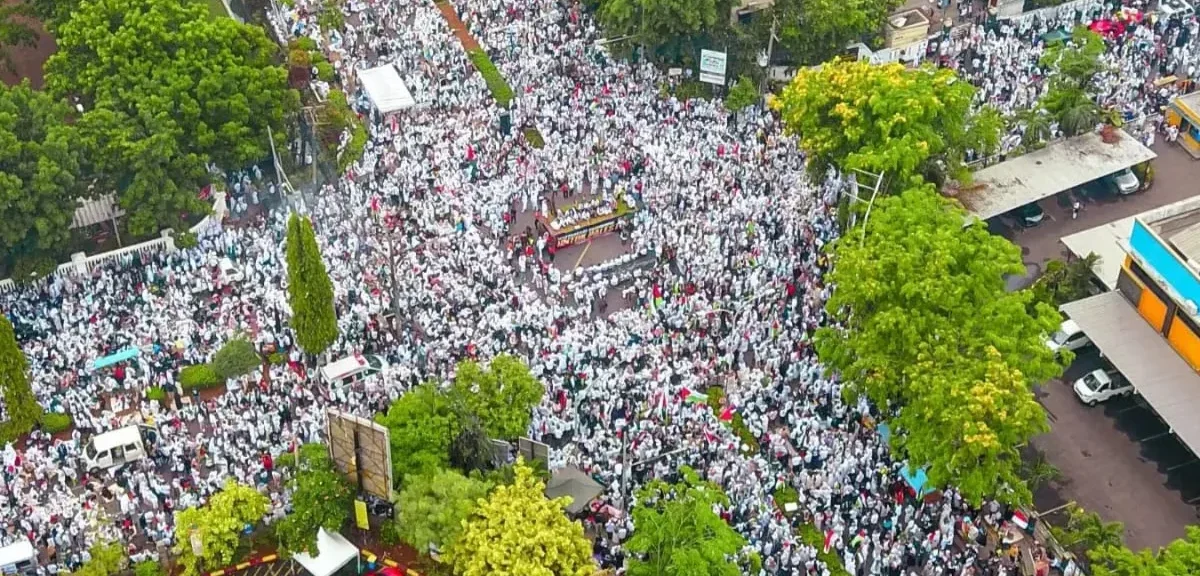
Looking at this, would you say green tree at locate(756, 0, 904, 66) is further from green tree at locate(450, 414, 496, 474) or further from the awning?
green tree at locate(450, 414, 496, 474)

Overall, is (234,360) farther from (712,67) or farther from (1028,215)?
(1028,215)

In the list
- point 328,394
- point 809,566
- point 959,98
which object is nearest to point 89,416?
point 328,394

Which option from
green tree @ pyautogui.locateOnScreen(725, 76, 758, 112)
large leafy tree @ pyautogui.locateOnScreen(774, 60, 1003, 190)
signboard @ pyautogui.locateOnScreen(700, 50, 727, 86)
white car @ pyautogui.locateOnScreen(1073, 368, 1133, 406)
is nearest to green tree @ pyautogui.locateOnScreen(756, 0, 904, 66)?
signboard @ pyautogui.locateOnScreen(700, 50, 727, 86)

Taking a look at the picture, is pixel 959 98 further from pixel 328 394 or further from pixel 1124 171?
pixel 328 394

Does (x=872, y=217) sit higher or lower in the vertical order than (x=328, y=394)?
higher

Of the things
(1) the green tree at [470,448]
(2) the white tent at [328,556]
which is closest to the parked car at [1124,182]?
(1) the green tree at [470,448]
